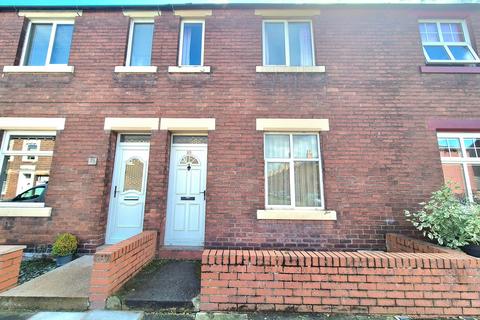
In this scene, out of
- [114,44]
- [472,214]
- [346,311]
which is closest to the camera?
[346,311]

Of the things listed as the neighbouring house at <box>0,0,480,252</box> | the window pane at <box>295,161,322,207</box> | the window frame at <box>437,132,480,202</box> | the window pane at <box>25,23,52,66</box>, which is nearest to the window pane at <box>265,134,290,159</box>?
the neighbouring house at <box>0,0,480,252</box>

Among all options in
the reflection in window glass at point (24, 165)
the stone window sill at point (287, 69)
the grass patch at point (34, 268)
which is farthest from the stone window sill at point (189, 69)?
the grass patch at point (34, 268)

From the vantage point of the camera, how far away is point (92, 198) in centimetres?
544

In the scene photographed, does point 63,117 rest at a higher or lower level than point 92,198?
higher

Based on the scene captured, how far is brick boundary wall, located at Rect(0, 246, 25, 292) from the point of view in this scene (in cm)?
354

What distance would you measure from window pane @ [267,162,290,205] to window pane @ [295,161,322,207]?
23cm

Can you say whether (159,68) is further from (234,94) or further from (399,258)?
(399,258)

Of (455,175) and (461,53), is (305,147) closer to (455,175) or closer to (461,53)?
(455,175)

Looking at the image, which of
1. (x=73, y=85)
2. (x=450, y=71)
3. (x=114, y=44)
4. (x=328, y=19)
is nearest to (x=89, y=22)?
(x=114, y=44)

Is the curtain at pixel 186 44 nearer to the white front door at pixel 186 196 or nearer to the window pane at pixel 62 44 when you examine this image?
the white front door at pixel 186 196

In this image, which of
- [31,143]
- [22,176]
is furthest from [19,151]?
[22,176]

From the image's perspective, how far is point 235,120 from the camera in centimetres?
577

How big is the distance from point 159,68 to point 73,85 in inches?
85.2

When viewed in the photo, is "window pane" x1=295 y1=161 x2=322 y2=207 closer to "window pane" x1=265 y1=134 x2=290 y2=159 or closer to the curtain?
"window pane" x1=265 y1=134 x2=290 y2=159
